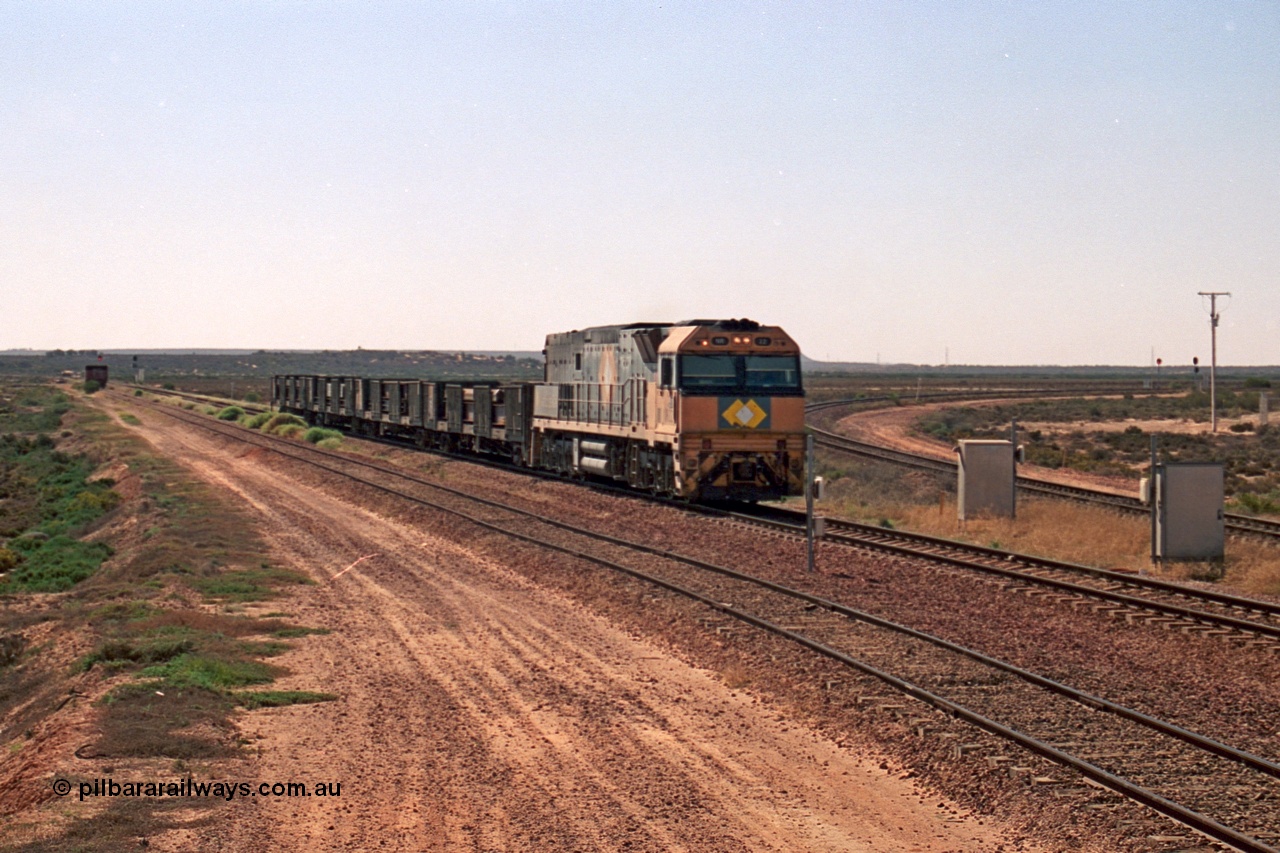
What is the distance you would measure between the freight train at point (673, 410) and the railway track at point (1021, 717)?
→ 305 inches

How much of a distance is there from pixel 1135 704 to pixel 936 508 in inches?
696

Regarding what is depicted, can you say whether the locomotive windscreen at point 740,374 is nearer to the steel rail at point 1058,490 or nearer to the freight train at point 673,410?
the freight train at point 673,410

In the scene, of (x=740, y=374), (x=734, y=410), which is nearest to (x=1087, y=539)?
(x=734, y=410)

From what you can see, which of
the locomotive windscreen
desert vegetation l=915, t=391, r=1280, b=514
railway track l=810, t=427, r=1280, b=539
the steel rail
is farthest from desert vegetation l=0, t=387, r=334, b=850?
the steel rail

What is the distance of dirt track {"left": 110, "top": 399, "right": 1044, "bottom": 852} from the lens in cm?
853

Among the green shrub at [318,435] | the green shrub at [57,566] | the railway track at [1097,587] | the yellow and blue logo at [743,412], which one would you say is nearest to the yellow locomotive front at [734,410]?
the yellow and blue logo at [743,412]

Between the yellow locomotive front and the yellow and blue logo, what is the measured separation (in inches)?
0.8

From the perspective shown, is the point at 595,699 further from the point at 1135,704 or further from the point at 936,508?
the point at 936,508

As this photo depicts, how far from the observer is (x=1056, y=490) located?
32906 mm

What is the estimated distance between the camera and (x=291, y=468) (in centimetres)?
4053

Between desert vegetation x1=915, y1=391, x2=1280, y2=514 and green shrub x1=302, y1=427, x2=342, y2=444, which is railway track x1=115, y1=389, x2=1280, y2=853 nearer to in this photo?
desert vegetation x1=915, y1=391, x2=1280, y2=514

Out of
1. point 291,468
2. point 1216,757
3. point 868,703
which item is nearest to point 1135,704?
point 1216,757

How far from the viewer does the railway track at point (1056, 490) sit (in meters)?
25.4

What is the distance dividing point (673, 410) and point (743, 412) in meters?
1.45
